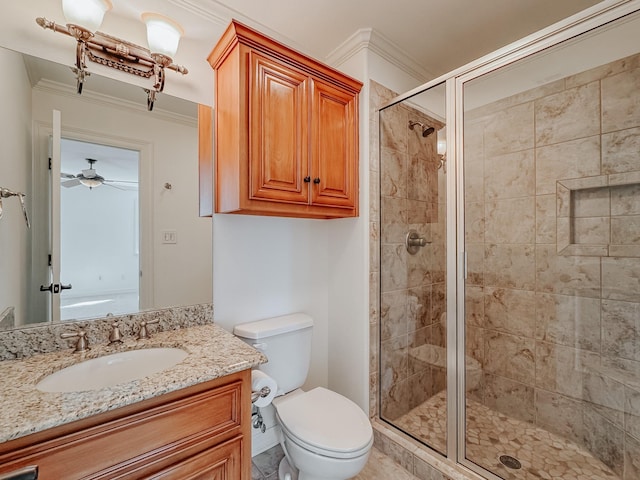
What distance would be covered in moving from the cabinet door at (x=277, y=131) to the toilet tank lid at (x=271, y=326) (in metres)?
0.66

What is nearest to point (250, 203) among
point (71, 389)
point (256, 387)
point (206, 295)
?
point (206, 295)

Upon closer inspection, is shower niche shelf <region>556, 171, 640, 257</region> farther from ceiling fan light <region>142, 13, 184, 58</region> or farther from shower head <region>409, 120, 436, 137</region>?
ceiling fan light <region>142, 13, 184, 58</region>

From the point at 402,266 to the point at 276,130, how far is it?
1.11 meters

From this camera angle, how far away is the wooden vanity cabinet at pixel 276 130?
4.34 ft

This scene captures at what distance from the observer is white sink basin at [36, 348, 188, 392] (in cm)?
98

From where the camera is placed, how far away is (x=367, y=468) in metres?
1.59

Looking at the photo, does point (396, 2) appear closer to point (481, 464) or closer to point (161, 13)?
point (161, 13)

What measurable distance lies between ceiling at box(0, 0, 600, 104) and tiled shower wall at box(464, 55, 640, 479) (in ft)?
1.33

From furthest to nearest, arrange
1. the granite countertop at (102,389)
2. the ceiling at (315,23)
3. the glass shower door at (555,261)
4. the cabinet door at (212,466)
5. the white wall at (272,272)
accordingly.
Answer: the white wall at (272,272)
the glass shower door at (555,261)
the ceiling at (315,23)
the cabinet door at (212,466)
the granite countertop at (102,389)

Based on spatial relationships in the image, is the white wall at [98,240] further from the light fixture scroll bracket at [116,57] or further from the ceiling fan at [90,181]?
the light fixture scroll bracket at [116,57]

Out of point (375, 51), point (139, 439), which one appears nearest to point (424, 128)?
point (375, 51)

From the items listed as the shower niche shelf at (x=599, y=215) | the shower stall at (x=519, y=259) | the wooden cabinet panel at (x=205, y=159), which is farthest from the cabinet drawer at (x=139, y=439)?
the shower niche shelf at (x=599, y=215)

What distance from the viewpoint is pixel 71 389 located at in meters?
0.99

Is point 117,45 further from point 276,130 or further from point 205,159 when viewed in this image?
point 276,130
